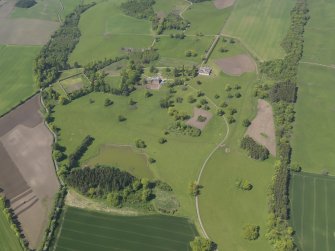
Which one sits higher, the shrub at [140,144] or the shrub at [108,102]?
the shrub at [108,102]

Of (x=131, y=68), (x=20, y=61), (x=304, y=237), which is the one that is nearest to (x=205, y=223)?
(x=304, y=237)

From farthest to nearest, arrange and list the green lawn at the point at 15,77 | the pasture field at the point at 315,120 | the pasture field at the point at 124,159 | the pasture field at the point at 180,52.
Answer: the pasture field at the point at 180,52 → the green lawn at the point at 15,77 → the pasture field at the point at 315,120 → the pasture field at the point at 124,159

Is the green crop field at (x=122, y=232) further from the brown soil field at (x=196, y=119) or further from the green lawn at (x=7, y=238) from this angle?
the brown soil field at (x=196, y=119)

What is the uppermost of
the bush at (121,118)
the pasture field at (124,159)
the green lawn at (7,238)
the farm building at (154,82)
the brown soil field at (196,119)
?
the farm building at (154,82)

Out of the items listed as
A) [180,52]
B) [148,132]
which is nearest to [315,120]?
[148,132]

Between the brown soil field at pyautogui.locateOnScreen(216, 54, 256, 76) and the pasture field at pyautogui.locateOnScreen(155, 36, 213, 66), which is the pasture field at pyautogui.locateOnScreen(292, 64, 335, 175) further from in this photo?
the pasture field at pyautogui.locateOnScreen(155, 36, 213, 66)

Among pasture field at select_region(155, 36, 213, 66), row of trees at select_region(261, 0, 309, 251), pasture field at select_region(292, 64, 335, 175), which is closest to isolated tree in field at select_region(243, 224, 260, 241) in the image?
row of trees at select_region(261, 0, 309, 251)

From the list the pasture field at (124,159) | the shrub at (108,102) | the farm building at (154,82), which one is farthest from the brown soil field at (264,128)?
the shrub at (108,102)
